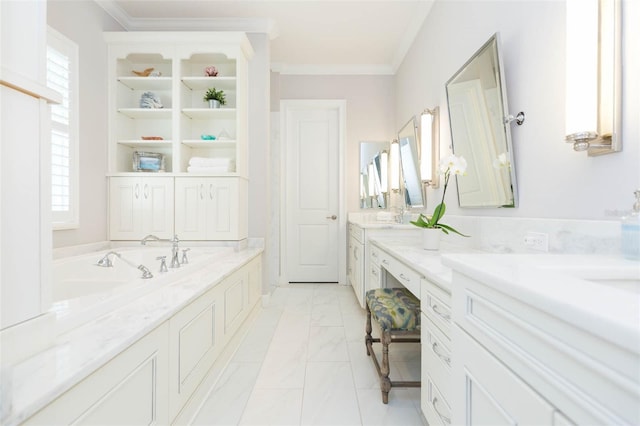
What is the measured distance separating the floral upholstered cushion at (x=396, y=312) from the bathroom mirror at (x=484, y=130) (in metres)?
0.72

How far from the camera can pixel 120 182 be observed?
284 centimetres

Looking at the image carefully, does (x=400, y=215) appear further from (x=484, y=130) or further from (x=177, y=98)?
(x=177, y=98)

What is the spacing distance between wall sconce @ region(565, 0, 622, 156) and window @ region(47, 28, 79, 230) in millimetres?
3010

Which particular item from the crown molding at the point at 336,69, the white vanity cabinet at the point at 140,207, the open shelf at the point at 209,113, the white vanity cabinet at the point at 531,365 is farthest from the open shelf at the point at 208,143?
the white vanity cabinet at the point at 531,365

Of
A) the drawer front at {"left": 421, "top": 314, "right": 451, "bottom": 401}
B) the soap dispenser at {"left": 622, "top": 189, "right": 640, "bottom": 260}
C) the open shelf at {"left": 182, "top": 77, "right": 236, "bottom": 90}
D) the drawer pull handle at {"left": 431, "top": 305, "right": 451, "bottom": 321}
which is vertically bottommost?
the drawer front at {"left": 421, "top": 314, "right": 451, "bottom": 401}

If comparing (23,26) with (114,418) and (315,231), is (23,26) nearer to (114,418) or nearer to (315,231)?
(114,418)

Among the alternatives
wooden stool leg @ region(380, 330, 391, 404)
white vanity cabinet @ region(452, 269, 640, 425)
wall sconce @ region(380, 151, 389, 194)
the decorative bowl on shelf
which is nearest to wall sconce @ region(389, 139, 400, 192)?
wall sconce @ region(380, 151, 389, 194)

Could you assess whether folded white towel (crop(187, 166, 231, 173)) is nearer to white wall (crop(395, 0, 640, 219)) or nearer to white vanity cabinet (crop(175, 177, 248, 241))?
white vanity cabinet (crop(175, 177, 248, 241))

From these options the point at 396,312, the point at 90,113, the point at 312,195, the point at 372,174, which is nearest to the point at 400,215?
the point at 372,174

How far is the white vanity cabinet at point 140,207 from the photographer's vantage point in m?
2.84

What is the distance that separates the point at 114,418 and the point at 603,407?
1.17 m

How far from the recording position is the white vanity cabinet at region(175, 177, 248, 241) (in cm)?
288

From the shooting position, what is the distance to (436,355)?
122 cm

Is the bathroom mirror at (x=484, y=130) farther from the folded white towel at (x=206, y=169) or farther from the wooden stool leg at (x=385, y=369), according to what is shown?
the folded white towel at (x=206, y=169)
